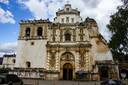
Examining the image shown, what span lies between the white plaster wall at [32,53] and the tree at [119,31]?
2376cm

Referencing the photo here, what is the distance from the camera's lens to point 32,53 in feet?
166

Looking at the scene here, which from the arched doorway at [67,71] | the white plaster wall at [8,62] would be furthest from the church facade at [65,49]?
the white plaster wall at [8,62]

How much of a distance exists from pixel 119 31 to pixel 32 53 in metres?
27.4

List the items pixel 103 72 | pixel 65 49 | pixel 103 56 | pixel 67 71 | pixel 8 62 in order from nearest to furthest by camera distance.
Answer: pixel 103 72
pixel 103 56
pixel 67 71
pixel 65 49
pixel 8 62

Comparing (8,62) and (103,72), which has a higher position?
(8,62)

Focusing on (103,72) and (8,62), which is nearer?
(103,72)

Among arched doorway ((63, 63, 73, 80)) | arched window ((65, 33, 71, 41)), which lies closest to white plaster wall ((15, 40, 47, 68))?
arched doorway ((63, 63, 73, 80))

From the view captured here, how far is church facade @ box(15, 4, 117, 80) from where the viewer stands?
48.2 meters

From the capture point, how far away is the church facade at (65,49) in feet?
158

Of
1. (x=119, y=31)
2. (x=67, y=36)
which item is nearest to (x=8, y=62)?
(x=67, y=36)

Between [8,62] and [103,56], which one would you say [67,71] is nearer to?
[103,56]

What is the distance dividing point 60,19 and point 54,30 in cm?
354

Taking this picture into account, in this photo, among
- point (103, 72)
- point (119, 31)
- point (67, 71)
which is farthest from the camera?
point (67, 71)

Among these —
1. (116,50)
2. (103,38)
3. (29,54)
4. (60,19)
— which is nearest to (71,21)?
(60,19)
